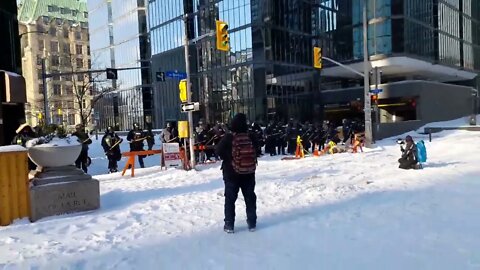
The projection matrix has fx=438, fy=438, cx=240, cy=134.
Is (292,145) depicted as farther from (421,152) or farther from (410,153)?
(410,153)

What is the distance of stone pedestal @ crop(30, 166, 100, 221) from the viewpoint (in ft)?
25.3

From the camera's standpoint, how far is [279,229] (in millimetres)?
6547

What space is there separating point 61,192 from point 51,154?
2.39 ft

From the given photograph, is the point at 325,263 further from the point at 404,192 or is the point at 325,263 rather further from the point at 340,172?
the point at 340,172

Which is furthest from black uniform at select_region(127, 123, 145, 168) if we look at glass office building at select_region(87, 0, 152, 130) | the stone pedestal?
glass office building at select_region(87, 0, 152, 130)

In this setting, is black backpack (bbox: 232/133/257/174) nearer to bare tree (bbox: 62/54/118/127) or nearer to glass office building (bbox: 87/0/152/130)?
bare tree (bbox: 62/54/118/127)

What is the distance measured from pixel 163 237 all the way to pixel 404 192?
206 inches

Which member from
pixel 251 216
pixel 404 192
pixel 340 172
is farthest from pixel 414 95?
pixel 251 216

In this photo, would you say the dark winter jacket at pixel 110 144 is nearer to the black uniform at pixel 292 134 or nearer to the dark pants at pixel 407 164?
the black uniform at pixel 292 134

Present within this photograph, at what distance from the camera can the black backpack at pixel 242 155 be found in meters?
6.29

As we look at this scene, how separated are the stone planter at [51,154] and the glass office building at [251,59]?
121 ft

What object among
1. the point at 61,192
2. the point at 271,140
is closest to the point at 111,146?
the point at 271,140

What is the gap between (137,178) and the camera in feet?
42.7

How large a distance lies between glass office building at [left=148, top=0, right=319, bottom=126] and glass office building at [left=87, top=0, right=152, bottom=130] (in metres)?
11.1
